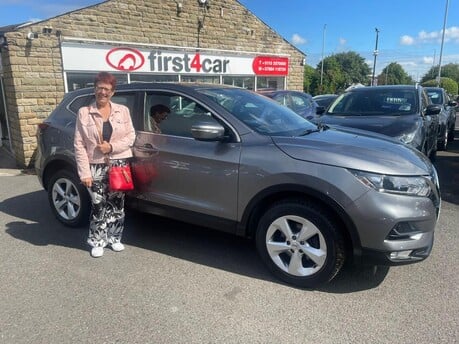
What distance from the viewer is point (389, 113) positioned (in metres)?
6.39

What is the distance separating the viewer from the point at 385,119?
609 cm

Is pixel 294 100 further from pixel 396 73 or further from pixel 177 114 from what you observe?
pixel 396 73

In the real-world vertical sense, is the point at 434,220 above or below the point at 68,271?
above

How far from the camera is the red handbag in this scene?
3.78 metres

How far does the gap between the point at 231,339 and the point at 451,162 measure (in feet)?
25.3

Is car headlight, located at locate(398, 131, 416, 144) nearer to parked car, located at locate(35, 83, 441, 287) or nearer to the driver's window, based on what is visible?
parked car, located at locate(35, 83, 441, 287)

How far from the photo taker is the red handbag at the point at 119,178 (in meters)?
3.78

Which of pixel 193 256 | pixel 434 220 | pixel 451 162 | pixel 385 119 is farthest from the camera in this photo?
pixel 451 162

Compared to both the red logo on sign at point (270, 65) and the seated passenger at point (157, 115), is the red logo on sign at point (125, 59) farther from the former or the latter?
the seated passenger at point (157, 115)

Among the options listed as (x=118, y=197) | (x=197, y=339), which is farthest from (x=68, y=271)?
(x=197, y=339)

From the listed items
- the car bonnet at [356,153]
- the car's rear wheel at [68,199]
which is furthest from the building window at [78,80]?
the car bonnet at [356,153]

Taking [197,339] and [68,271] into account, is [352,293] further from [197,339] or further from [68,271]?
[68,271]

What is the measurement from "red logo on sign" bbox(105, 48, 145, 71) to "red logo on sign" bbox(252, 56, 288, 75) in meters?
4.73

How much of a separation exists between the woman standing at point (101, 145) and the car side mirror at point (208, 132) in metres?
0.81
